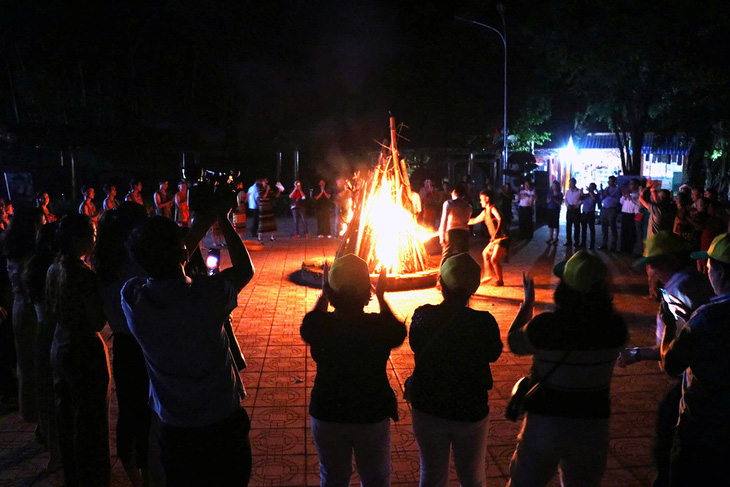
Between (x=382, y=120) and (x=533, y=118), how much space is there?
776 centimetres

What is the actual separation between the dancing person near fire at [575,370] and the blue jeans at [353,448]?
2.42ft

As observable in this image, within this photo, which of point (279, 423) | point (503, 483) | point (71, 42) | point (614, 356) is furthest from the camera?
point (71, 42)

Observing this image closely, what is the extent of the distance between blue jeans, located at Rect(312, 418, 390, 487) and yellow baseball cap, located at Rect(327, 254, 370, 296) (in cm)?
67

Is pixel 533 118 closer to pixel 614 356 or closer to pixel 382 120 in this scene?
pixel 382 120

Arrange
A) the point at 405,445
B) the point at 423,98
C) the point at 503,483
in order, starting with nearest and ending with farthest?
1. the point at 503,483
2. the point at 405,445
3. the point at 423,98

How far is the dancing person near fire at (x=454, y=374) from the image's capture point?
9.86 ft

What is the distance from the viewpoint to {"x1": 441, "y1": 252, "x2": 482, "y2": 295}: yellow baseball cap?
9.95 ft

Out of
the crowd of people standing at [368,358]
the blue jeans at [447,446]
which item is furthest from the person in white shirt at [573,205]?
the blue jeans at [447,446]

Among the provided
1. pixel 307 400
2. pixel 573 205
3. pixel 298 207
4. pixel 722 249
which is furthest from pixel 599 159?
pixel 722 249

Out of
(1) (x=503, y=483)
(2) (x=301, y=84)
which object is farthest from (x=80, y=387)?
(2) (x=301, y=84)

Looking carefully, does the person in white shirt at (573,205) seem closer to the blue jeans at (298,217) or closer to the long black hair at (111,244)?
the blue jeans at (298,217)

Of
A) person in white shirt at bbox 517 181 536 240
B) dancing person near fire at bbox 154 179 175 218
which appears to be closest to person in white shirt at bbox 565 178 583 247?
person in white shirt at bbox 517 181 536 240

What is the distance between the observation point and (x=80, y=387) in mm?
3654

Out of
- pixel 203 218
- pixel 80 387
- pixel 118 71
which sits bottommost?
pixel 80 387
